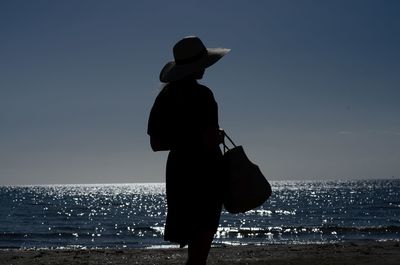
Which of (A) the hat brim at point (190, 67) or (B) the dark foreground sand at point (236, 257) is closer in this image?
(A) the hat brim at point (190, 67)

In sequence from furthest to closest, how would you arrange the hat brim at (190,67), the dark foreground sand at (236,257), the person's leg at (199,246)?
the dark foreground sand at (236,257), the hat brim at (190,67), the person's leg at (199,246)

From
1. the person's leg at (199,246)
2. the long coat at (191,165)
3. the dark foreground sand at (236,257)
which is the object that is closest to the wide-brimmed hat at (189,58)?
the long coat at (191,165)

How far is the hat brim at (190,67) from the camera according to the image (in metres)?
3.12

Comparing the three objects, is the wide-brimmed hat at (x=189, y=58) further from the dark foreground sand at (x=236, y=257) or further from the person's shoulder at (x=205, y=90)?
the dark foreground sand at (x=236, y=257)

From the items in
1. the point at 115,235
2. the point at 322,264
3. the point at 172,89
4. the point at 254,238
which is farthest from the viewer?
the point at 115,235

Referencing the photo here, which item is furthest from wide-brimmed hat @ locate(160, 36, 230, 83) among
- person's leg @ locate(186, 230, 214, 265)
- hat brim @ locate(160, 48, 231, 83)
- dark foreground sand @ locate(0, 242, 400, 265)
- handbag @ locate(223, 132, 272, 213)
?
dark foreground sand @ locate(0, 242, 400, 265)

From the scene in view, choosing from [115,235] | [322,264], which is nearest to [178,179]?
[322,264]

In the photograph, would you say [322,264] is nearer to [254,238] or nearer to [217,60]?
[217,60]

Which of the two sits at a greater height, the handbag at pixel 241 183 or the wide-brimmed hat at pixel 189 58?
the wide-brimmed hat at pixel 189 58

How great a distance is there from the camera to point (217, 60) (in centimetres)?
316

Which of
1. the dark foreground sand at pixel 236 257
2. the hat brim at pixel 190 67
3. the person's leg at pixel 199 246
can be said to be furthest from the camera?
the dark foreground sand at pixel 236 257

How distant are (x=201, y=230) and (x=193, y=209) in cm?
12

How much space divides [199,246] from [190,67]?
1.00m

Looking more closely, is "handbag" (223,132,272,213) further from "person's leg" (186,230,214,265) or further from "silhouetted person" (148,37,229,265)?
"person's leg" (186,230,214,265)
